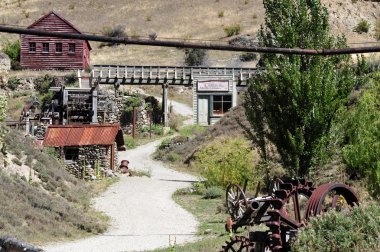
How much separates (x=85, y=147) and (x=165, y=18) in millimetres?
52684

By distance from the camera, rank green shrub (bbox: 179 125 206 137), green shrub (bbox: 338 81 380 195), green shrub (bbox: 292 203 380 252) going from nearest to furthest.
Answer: green shrub (bbox: 292 203 380 252), green shrub (bbox: 338 81 380 195), green shrub (bbox: 179 125 206 137)

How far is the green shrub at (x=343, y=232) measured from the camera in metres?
8.71

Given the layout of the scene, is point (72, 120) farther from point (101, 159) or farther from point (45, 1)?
point (45, 1)

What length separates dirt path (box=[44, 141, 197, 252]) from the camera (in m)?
17.1

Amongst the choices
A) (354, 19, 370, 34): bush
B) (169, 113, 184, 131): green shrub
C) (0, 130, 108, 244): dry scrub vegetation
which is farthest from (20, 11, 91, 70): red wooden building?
(354, 19, 370, 34): bush

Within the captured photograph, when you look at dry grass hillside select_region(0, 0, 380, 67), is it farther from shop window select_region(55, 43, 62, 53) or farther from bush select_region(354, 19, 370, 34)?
shop window select_region(55, 43, 62, 53)

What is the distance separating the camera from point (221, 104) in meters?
48.1

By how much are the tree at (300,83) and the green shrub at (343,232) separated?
31.8ft

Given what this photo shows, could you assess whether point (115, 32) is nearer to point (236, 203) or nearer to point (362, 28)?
point (362, 28)

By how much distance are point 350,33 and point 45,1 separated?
4659 centimetres

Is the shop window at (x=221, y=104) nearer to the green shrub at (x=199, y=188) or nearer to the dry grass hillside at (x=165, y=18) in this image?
the dry grass hillside at (x=165, y=18)

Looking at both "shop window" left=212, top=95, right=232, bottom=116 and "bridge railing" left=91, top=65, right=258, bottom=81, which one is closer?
"bridge railing" left=91, top=65, right=258, bottom=81

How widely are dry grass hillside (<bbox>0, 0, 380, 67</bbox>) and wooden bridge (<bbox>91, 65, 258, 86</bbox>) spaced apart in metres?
15.2

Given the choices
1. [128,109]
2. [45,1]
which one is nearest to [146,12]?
[45,1]
